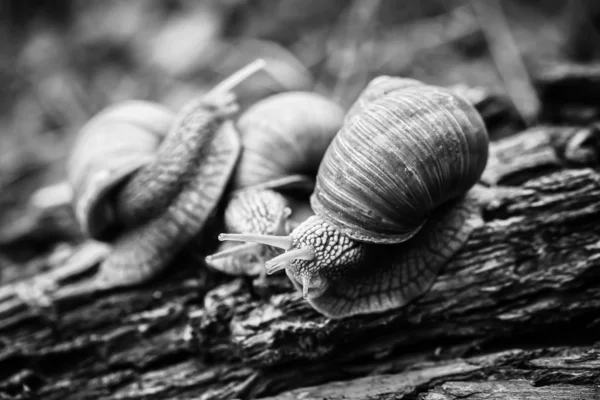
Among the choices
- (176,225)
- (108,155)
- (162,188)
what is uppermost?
(108,155)

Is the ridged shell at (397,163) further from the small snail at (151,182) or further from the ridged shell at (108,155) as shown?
the ridged shell at (108,155)

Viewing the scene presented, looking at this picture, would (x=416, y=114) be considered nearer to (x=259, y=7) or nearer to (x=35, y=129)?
(x=259, y=7)

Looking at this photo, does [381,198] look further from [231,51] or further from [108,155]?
[231,51]

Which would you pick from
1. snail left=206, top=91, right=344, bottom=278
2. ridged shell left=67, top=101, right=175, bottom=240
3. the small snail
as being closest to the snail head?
snail left=206, top=91, right=344, bottom=278

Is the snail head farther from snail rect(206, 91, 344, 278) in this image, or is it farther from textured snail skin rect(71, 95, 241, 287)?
textured snail skin rect(71, 95, 241, 287)

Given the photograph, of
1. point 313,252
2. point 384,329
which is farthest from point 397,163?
point 384,329
